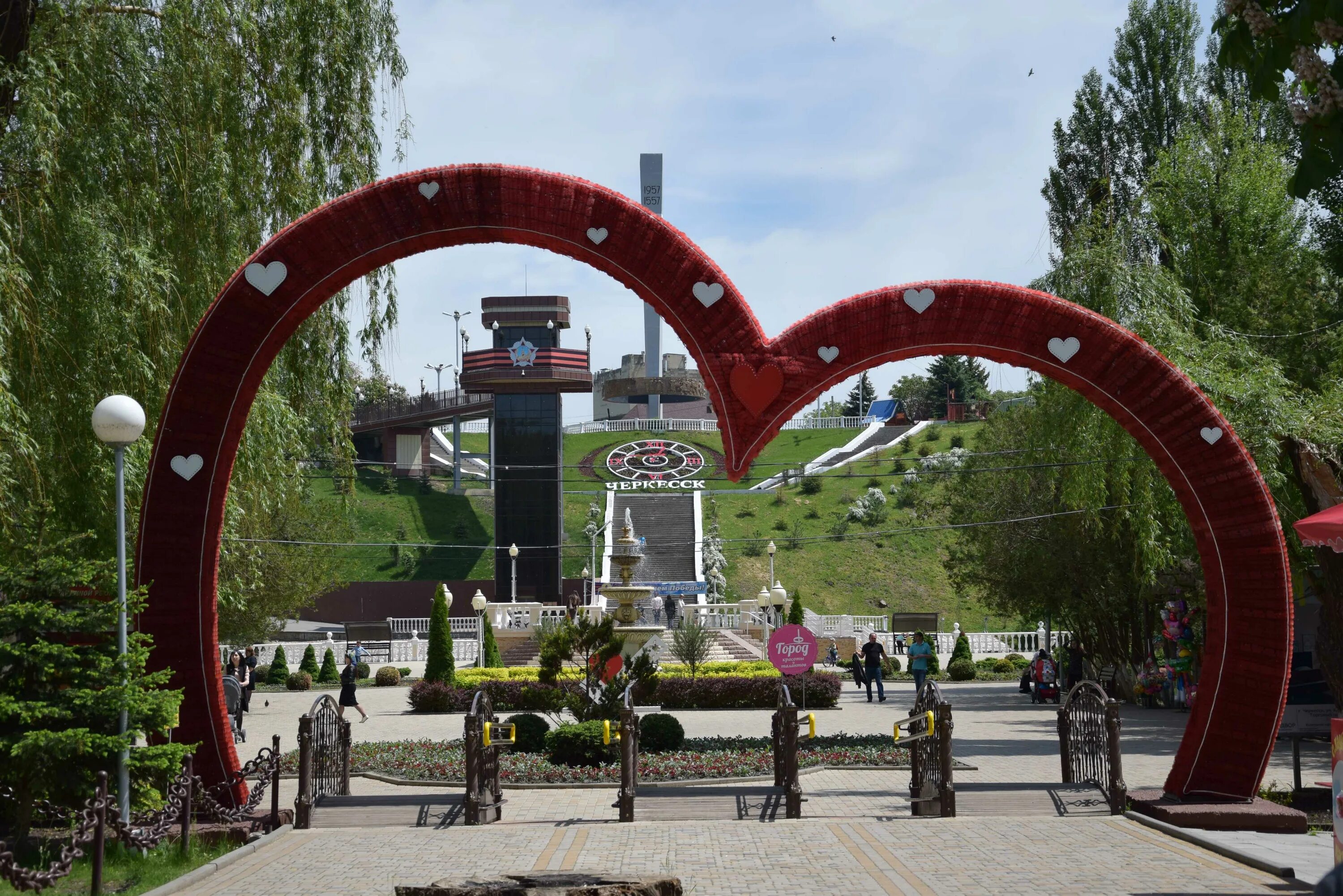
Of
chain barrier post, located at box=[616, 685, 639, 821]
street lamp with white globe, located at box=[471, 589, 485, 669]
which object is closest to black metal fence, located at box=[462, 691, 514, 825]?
chain barrier post, located at box=[616, 685, 639, 821]

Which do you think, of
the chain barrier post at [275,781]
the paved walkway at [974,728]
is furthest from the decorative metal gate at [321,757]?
the paved walkway at [974,728]

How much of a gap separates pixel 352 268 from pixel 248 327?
3.48ft

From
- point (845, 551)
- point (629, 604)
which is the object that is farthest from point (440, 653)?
point (845, 551)

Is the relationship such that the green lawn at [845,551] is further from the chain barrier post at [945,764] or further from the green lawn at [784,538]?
the chain barrier post at [945,764]

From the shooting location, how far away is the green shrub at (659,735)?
1736 centimetres

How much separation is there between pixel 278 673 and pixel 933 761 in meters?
27.3

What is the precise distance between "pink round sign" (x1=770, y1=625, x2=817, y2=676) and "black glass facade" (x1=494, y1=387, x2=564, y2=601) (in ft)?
134

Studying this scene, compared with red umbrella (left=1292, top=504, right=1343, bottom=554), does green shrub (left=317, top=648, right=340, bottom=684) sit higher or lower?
lower

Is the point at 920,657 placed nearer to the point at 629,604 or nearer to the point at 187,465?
the point at 629,604

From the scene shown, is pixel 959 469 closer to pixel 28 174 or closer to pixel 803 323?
pixel 803 323

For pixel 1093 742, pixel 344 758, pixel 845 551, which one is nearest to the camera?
pixel 1093 742

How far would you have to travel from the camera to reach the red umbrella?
9.67 meters

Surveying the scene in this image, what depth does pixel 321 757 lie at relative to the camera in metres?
13.0

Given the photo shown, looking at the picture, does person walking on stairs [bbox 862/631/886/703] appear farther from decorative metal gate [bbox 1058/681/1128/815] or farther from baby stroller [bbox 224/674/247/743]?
decorative metal gate [bbox 1058/681/1128/815]
